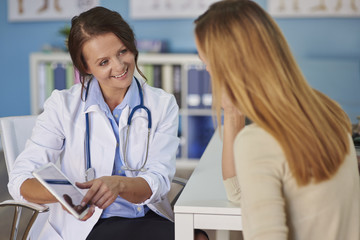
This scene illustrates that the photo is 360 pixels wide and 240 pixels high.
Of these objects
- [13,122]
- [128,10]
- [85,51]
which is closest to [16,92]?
[128,10]

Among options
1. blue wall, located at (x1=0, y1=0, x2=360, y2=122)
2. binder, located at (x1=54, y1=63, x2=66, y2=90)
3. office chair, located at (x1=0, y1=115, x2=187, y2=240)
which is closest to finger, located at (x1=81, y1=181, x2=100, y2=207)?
office chair, located at (x1=0, y1=115, x2=187, y2=240)

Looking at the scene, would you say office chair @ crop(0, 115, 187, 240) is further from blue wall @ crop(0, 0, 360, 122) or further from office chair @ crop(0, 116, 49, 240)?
blue wall @ crop(0, 0, 360, 122)

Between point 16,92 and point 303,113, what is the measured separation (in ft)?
12.7

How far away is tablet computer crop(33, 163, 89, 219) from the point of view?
3.95 feet

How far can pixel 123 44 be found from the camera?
1670mm

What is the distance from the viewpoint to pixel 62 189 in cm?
126

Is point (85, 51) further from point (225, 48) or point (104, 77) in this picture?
point (225, 48)

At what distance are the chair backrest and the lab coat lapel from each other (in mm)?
357

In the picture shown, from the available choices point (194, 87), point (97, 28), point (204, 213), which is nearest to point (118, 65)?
point (97, 28)

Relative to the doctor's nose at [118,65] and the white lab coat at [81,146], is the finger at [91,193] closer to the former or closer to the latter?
the white lab coat at [81,146]

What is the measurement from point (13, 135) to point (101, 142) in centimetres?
40

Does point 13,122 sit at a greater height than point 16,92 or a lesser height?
greater

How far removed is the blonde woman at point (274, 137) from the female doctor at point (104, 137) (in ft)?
2.27

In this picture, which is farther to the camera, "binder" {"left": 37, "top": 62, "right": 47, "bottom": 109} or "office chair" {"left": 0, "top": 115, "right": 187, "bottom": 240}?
"binder" {"left": 37, "top": 62, "right": 47, "bottom": 109}
